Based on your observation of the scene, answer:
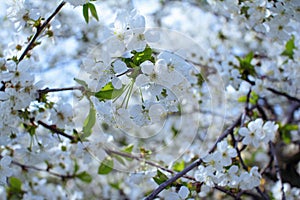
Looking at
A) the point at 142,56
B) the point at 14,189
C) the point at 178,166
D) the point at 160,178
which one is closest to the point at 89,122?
the point at 160,178

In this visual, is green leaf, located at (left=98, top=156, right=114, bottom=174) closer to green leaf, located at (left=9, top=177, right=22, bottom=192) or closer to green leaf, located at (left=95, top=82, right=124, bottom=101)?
green leaf, located at (left=9, top=177, right=22, bottom=192)

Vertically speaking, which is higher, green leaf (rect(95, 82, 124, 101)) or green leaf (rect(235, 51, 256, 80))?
green leaf (rect(95, 82, 124, 101))

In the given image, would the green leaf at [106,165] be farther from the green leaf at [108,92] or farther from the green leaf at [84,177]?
the green leaf at [108,92]

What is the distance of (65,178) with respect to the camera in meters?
2.26

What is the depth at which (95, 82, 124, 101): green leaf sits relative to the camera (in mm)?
1190

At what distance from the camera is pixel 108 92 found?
122 centimetres

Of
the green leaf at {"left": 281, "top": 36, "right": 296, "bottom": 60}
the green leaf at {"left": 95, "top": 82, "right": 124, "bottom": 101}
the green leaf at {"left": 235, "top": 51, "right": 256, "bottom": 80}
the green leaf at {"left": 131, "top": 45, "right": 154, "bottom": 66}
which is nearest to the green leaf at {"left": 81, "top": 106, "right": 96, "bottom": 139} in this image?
the green leaf at {"left": 95, "top": 82, "right": 124, "bottom": 101}

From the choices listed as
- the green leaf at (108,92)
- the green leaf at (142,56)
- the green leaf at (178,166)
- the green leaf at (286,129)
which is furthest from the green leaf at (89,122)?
the green leaf at (286,129)

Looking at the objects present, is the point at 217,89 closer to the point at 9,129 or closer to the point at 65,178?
the point at 65,178

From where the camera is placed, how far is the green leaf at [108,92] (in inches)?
46.9

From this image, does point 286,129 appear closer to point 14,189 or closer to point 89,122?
point 89,122

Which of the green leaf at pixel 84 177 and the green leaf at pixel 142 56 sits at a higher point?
the green leaf at pixel 142 56

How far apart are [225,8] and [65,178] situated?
1.19 meters

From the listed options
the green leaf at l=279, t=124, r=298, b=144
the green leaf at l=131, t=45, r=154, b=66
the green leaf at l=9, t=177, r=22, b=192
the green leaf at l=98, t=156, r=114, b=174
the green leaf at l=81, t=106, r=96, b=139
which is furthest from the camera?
the green leaf at l=279, t=124, r=298, b=144
